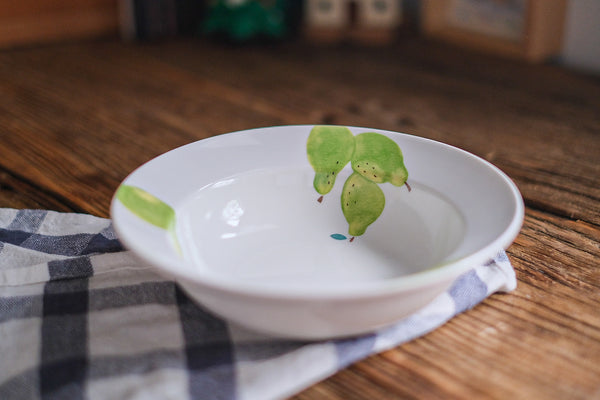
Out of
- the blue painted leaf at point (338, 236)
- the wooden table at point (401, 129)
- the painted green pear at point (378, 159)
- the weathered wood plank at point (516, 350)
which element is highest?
the painted green pear at point (378, 159)

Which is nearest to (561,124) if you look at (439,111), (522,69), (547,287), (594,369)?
(439,111)

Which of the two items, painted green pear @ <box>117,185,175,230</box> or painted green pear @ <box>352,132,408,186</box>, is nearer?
painted green pear @ <box>117,185,175,230</box>

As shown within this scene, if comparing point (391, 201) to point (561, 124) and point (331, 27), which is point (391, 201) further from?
point (331, 27)

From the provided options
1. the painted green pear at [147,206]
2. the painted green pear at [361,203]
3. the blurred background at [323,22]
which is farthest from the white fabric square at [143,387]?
the blurred background at [323,22]

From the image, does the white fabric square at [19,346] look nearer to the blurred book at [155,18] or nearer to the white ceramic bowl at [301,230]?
the white ceramic bowl at [301,230]

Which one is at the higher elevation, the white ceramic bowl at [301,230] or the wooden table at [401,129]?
the white ceramic bowl at [301,230]

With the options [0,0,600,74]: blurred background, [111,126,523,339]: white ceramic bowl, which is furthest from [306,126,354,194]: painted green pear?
[0,0,600,74]: blurred background

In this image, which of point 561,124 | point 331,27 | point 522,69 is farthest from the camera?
point 331,27

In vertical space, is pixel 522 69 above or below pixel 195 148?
below

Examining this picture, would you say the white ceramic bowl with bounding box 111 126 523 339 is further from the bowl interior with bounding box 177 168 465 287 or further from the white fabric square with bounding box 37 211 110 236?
the white fabric square with bounding box 37 211 110 236
